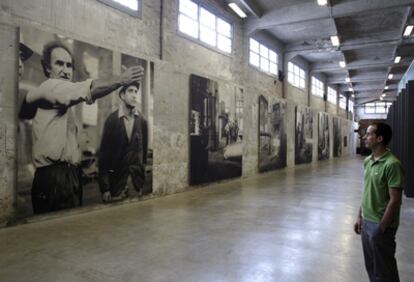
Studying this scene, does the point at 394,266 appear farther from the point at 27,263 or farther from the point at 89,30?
the point at 89,30

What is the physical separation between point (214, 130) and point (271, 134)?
4.74 metres

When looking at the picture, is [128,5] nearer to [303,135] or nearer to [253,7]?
[253,7]

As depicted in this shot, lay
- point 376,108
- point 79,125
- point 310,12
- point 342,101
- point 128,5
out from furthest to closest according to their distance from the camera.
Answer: point 376,108
point 342,101
point 310,12
point 128,5
point 79,125

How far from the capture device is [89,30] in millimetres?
6250

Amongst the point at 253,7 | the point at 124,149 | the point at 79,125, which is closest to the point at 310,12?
the point at 253,7

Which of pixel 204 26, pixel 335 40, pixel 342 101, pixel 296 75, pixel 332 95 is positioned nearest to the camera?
pixel 204 26

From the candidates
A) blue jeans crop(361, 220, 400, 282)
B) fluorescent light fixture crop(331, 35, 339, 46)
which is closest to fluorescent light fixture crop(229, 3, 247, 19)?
fluorescent light fixture crop(331, 35, 339, 46)

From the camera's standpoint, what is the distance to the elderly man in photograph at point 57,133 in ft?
17.6

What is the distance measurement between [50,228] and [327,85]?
21324 mm

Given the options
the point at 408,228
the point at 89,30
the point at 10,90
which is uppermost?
the point at 89,30

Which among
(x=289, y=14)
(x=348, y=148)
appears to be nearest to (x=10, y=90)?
(x=289, y=14)

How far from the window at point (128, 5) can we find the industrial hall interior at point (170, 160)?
3cm

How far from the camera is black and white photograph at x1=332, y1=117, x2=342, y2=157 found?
24.2 meters

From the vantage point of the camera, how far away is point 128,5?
23.4ft
